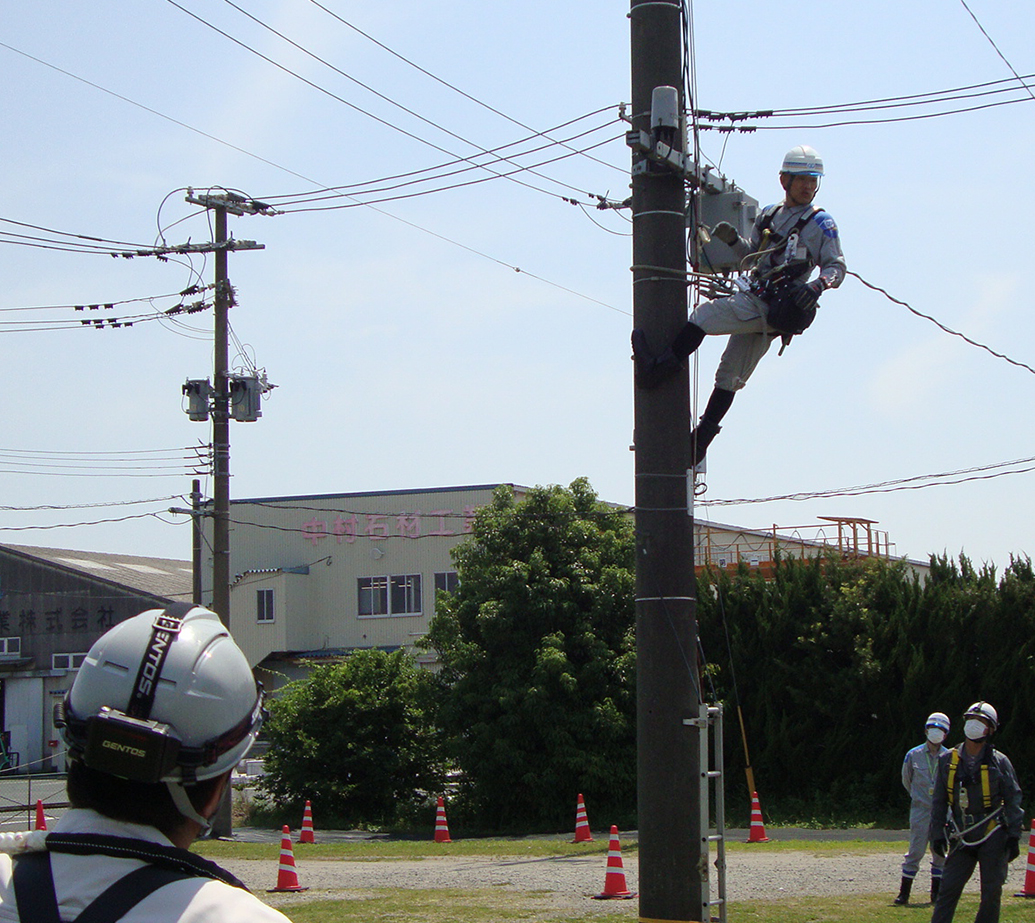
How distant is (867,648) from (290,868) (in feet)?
48.0

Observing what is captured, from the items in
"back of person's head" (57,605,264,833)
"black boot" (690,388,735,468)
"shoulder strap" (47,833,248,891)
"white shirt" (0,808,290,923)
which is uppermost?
"black boot" (690,388,735,468)

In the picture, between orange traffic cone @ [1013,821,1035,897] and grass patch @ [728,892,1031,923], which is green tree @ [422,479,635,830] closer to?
grass patch @ [728,892,1031,923]

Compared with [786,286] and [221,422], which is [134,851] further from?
[221,422]

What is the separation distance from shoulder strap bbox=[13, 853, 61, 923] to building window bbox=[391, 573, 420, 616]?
156ft

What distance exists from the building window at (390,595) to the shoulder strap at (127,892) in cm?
4747

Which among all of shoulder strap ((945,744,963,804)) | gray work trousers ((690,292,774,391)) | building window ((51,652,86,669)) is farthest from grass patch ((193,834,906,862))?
building window ((51,652,86,669))

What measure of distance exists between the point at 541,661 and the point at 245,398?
789cm

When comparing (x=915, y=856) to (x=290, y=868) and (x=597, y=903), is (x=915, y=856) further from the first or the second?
(x=290, y=868)

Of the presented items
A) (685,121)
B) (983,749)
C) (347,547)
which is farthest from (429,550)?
(685,121)

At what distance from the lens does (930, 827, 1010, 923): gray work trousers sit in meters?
9.05

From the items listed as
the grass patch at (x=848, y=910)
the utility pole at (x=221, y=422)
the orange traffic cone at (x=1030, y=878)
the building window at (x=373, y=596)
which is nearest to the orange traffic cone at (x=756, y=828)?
the grass patch at (x=848, y=910)

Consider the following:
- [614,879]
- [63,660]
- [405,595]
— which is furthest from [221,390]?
[63,660]

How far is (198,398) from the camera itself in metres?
24.6

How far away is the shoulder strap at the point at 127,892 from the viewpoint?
5.95 ft
